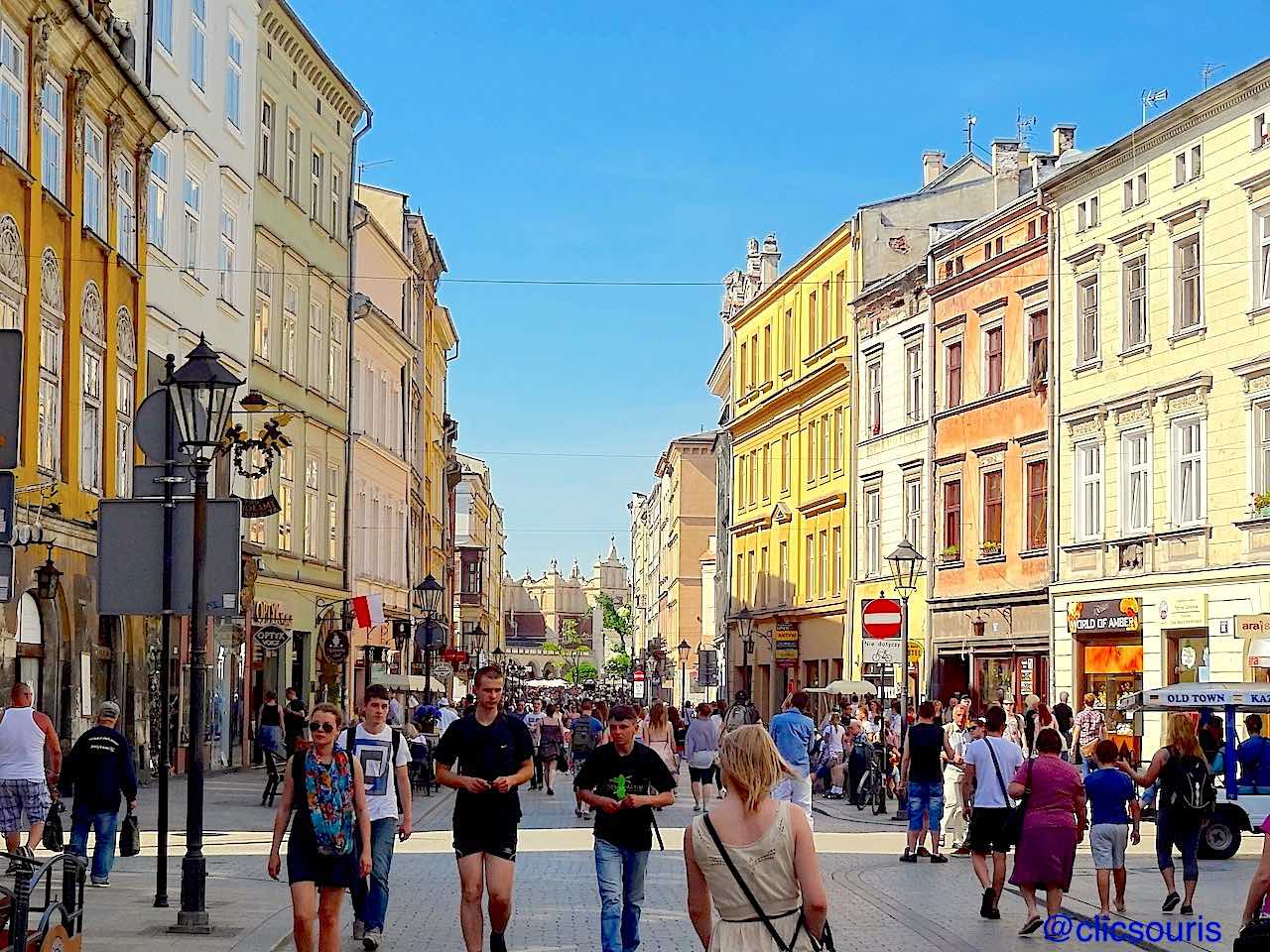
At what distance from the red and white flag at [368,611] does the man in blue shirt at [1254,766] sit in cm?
2570

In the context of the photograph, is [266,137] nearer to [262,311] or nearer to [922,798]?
[262,311]

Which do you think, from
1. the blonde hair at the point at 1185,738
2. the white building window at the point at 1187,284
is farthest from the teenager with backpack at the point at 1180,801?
the white building window at the point at 1187,284

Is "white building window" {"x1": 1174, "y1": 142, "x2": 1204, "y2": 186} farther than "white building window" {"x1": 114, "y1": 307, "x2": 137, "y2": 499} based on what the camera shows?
Yes

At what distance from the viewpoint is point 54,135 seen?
89.7ft

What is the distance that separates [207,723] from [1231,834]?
2080cm

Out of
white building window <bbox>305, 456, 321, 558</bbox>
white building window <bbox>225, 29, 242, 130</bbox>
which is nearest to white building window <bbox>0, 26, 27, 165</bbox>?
white building window <bbox>225, 29, 242, 130</bbox>

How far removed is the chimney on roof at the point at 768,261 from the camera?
266 ft

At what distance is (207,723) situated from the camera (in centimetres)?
3753

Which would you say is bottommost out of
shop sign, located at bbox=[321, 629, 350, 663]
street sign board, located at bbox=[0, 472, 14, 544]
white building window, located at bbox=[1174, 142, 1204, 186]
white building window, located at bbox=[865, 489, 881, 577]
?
shop sign, located at bbox=[321, 629, 350, 663]

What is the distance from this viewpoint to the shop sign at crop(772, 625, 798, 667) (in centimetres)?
6284

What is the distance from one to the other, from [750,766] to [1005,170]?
49.8m

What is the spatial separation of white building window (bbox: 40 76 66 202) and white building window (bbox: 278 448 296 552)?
1576 cm

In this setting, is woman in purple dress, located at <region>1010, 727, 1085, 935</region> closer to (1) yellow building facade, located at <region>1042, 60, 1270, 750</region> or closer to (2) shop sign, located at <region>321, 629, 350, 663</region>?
(1) yellow building facade, located at <region>1042, 60, 1270, 750</region>

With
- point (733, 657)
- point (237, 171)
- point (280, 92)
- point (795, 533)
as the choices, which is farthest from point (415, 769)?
point (733, 657)
